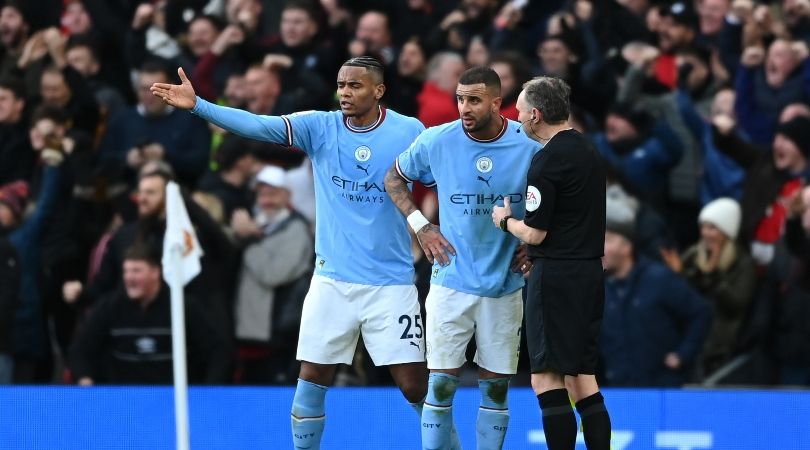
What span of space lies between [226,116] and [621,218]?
4.11 meters

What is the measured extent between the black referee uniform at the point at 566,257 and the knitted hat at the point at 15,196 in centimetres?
603

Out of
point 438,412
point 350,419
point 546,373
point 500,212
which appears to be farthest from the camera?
point 350,419

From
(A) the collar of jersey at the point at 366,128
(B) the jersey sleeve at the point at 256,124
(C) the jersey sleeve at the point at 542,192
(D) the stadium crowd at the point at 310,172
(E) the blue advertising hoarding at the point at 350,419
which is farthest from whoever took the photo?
(D) the stadium crowd at the point at 310,172

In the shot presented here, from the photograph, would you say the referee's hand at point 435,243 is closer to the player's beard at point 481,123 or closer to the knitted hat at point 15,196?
the player's beard at point 481,123

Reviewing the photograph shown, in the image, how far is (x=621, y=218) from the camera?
12.6 m

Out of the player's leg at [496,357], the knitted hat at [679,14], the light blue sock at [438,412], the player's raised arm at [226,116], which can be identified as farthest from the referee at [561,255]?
the knitted hat at [679,14]

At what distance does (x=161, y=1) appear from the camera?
17.0 metres

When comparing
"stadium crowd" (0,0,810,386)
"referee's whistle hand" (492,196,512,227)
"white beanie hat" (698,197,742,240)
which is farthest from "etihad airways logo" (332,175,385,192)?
"white beanie hat" (698,197,742,240)

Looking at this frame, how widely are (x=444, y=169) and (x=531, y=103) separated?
2.37 feet

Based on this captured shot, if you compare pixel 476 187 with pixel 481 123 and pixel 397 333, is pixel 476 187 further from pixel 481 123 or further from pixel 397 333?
pixel 397 333

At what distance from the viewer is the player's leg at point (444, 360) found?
31.4 ft

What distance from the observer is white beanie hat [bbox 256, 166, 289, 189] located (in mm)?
13039

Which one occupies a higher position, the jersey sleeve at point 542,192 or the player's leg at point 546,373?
the jersey sleeve at point 542,192

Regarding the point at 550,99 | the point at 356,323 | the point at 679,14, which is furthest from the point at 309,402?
the point at 679,14
